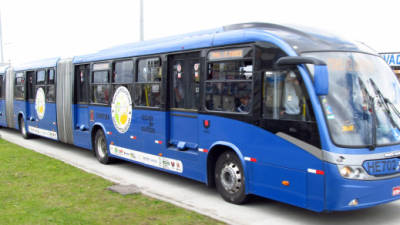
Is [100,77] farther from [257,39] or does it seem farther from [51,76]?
[257,39]

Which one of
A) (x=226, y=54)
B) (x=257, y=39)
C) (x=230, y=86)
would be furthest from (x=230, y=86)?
(x=257, y=39)

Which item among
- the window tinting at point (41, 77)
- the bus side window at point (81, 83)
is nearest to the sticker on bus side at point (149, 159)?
the bus side window at point (81, 83)

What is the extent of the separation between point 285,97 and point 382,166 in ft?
5.54

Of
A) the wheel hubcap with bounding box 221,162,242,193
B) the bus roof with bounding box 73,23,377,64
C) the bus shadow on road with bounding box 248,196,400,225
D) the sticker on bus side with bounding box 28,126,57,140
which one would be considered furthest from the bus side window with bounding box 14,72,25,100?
the bus shadow on road with bounding box 248,196,400,225

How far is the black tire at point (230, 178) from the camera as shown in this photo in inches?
290

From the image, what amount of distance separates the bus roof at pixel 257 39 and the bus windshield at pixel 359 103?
0.21 metres

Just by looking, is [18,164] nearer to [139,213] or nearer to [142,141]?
[142,141]

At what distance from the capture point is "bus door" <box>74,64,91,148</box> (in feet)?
41.8

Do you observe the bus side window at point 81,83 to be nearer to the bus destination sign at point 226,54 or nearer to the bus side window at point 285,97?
the bus destination sign at point 226,54

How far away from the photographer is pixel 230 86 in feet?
24.5

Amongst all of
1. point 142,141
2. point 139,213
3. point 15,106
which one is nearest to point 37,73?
point 15,106

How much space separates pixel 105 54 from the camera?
1171 cm

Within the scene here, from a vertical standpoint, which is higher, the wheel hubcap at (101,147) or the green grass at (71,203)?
the wheel hubcap at (101,147)

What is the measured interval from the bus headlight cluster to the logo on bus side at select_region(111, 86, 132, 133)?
5.96 m
